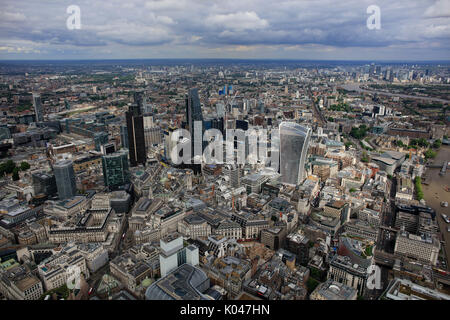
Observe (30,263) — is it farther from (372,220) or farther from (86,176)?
(372,220)

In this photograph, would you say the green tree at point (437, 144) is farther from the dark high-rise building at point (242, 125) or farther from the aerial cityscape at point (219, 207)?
the dark high-rise building at point (242, 125)

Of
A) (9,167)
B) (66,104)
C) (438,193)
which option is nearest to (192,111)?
(9,167)

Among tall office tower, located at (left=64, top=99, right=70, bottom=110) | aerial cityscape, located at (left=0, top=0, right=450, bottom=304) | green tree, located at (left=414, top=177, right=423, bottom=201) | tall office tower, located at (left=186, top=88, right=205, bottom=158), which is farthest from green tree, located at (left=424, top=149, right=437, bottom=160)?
tall office tower, located at (left=64, top=99, right=70, bottom=110)

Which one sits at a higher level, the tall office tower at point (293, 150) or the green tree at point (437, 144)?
the tall office tower at point (293, 150)

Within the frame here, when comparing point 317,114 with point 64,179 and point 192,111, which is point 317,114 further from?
point 64,179

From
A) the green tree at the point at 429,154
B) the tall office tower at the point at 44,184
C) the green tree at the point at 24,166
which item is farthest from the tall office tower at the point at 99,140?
the green tree at the point at 429,154

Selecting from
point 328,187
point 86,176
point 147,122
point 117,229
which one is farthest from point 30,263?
point 147,122

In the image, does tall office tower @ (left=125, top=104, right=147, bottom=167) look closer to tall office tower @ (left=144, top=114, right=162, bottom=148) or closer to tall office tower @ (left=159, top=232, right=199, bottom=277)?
tall office tower @ (left=144, top=114, right=162, bottom=148)
